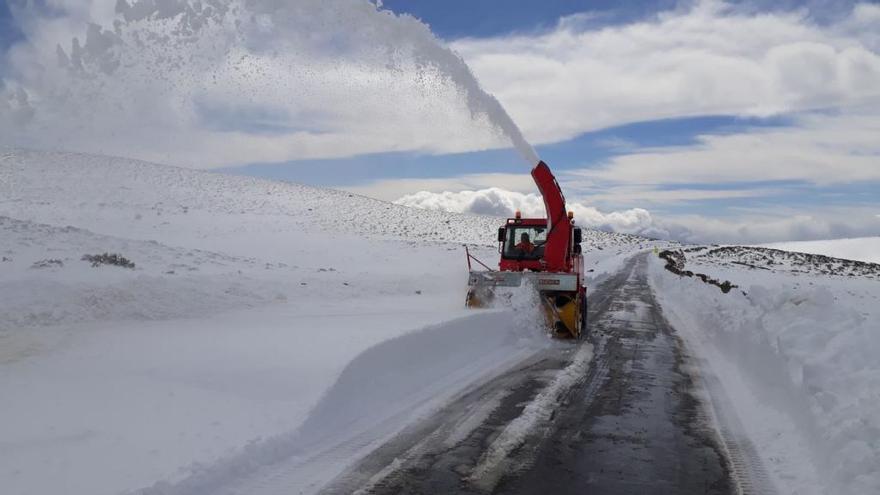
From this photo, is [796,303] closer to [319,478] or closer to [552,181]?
[552,181]

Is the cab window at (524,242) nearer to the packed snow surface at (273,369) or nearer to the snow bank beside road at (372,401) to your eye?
the packed snow surface at (273,369)

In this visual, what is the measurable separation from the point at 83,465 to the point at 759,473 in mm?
5593

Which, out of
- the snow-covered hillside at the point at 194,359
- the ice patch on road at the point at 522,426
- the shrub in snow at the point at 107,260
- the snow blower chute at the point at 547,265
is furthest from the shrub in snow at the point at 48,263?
the ice patch on road at the point at 522,426

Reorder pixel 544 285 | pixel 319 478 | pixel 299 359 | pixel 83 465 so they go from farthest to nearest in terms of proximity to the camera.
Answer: pixel 544 285, pixel 299 359, pixel 319 478, pixel 83 465

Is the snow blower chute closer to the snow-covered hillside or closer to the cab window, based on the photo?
the cab window

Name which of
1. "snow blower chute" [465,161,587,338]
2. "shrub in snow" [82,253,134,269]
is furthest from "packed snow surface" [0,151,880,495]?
"snow blower chute" [465,161,587,338]

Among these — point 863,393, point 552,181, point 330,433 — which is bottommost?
point 330,433

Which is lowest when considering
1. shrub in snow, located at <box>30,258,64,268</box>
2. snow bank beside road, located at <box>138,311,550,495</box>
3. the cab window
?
snow bank beside road, located at <box>138,311,550,495</box>

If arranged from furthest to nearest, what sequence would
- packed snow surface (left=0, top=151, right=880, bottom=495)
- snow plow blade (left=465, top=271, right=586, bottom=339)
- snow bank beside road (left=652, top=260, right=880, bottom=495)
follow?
snow plow blade (left=465, top=271, right=586, bottom=339) < snow bank beside road (left=652, top=260, right=880, bottom=495) < packed snow surface (left=0, top=151, right=880, bottom=495)

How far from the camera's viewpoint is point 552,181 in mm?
14320

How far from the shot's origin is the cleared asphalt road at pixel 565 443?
5.41m

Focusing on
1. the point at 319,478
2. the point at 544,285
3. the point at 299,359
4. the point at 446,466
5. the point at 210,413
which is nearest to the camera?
the point at 319,478

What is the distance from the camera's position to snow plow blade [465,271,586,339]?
45.1 feet

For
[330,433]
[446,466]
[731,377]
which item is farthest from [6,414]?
[731,377]
